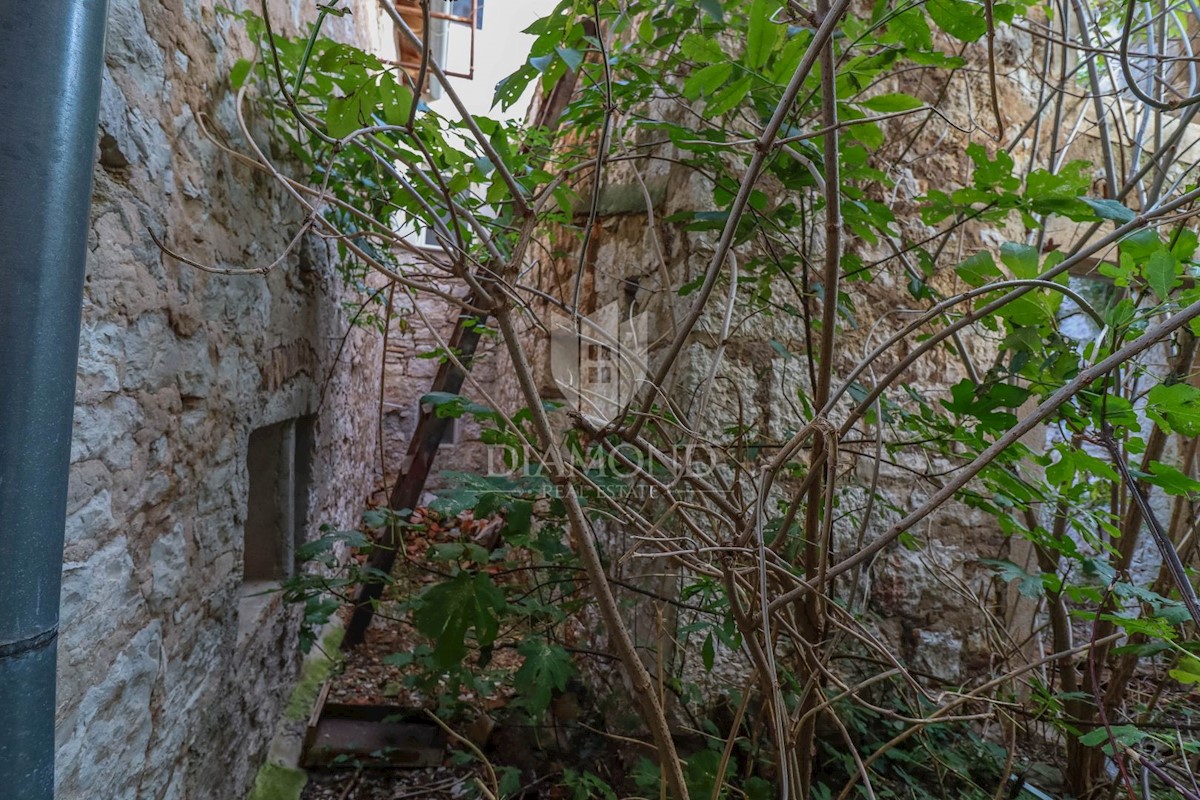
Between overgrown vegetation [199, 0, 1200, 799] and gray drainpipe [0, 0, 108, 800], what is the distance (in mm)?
277

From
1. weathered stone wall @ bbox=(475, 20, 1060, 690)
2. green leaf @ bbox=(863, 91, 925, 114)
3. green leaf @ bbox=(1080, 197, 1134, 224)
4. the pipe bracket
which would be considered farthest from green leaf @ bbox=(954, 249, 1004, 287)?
the pipe bracket

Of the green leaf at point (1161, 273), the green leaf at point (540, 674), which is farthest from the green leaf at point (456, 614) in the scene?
the green leaf at point (1161, 273)

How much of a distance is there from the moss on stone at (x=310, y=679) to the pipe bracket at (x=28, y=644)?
205 cm

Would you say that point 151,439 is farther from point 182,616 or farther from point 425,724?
point 425,724

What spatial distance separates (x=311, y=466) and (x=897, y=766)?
2.43 m

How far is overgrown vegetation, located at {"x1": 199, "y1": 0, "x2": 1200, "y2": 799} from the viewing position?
3.26ft

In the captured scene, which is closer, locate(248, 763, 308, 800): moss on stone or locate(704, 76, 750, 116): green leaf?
locate(704, 76, 750, 116): green leaf

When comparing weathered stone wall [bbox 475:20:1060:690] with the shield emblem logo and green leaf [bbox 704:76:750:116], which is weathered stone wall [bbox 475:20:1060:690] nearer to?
the shield emblem logo

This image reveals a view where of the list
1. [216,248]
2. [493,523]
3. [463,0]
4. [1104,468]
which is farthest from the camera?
[463,0]

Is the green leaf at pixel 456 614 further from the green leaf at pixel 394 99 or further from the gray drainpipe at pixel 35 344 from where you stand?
the green leaf at pixel 394 99

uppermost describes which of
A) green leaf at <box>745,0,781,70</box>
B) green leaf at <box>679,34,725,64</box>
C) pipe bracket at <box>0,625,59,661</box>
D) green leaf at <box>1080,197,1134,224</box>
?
green leaf at <box>679,34,725,64</box>

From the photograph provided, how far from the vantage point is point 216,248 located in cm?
159

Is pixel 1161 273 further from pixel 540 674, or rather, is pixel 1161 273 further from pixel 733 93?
pixel 540 674

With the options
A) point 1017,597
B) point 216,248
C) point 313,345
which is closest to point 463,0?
point 313,345
